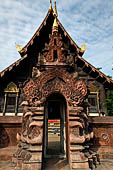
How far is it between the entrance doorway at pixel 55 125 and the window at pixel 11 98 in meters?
2.67

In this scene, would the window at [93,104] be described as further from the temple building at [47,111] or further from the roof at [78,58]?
the roof at [78,58]

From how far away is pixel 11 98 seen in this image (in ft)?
28.6

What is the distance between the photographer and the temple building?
13.6 ft

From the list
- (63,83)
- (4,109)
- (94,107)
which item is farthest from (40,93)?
(94,107)

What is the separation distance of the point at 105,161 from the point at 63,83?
12.9 feet

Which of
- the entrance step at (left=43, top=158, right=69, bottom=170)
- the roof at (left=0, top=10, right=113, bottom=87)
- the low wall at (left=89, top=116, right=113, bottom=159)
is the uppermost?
the roof at (left=0, top=10, right=113, bottom=87)

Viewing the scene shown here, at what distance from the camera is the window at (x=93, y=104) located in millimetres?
8511

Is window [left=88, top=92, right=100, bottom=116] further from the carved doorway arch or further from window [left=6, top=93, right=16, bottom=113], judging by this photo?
window [left=6, top=93, right=16, bottom=113]

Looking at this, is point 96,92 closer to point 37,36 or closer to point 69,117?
point 69,117

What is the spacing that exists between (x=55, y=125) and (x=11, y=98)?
11665 mm

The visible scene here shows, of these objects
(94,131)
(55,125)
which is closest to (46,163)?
(94,131)

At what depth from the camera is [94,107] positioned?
8.70 metres

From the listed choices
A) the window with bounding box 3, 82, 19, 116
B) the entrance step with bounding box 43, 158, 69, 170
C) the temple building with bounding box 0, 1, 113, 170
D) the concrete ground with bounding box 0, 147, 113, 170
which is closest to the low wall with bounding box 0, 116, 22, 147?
the temple building with bounding box 0, 1, 113, 170

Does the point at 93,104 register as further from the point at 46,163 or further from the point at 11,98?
the point at 11,98
